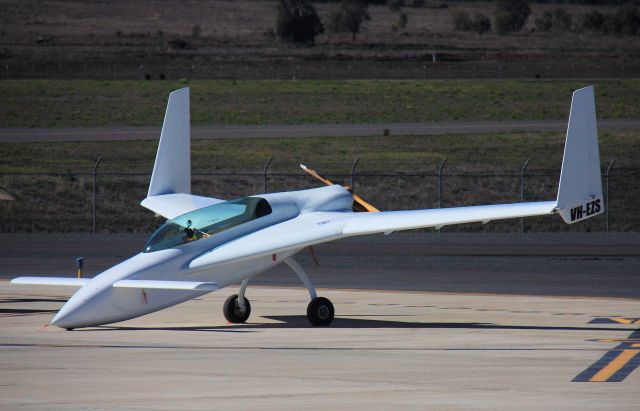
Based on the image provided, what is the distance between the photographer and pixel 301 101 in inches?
3937

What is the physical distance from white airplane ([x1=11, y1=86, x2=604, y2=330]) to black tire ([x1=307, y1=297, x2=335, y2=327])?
2 centimetres

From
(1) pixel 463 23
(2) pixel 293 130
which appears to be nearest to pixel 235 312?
(2) pixel 293 130

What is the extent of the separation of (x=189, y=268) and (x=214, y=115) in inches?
2707

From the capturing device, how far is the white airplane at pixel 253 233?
22453 mm

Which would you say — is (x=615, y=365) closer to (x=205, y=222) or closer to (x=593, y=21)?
(x=205, y=222)

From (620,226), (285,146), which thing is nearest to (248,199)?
(620,226)

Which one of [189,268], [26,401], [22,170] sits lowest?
[26,401]

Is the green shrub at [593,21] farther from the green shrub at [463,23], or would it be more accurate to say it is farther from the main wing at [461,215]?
the main wing at [461,215]

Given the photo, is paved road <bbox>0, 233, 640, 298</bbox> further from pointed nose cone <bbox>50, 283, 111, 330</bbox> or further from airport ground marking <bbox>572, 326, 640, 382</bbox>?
pointed nose cone <bbox>50, 283, 111, 330</bbox>

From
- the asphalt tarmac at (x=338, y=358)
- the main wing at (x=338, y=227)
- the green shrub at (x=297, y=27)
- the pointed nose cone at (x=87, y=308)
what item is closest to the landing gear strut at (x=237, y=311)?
the asphalt tarmac at (x=338, y=358)

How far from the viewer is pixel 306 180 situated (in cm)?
5866

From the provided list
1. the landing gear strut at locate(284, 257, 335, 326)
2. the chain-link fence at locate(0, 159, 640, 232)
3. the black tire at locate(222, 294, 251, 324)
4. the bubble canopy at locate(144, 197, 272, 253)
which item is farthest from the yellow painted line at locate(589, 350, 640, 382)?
the chain-link fence at locate(0, 159, 640, 232)

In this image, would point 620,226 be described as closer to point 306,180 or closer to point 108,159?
point 306,180

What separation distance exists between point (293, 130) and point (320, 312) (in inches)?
2238
